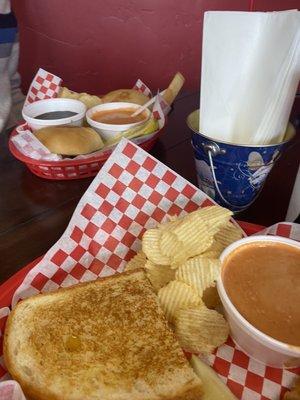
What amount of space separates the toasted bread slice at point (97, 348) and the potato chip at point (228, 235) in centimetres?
25

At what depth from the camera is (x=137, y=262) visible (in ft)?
3.67

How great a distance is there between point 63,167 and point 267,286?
892mm

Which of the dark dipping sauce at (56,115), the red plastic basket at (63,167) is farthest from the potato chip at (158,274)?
the dark dipping sauce at (56,115)

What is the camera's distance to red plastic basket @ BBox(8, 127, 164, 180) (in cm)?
147

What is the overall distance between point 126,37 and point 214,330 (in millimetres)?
2872

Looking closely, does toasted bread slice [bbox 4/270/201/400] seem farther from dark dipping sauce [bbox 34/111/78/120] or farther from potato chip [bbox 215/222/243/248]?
dark dipping sauce [bbox 34/111/78/120]

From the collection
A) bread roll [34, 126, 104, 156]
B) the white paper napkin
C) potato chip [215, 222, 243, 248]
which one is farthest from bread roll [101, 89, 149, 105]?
potato chip [215, 222, 243, 248]

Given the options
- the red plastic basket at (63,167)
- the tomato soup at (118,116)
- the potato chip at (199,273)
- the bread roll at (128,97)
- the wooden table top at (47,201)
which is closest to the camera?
the potato chip at (199,273)

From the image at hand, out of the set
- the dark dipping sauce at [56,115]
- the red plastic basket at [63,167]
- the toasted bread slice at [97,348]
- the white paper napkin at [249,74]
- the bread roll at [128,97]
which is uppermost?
the white paper napkin at [249,74]

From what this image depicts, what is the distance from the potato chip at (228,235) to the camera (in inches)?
43.1

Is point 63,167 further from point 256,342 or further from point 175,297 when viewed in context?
point 256,342

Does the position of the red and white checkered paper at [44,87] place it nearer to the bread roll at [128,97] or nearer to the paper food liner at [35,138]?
the paper food liner at [35,138]

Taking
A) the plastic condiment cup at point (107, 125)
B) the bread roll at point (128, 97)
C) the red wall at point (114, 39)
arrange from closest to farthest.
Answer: the plastic condiment cup at point (107, 125) < the bread roll at point (128, 97) < the red wall at point (114, 39)

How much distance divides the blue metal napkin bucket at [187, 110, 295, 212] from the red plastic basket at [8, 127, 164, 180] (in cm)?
42
